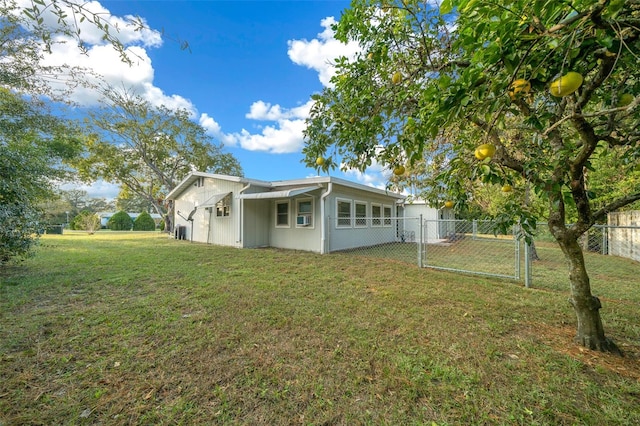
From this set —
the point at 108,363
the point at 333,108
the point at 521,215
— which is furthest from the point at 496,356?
the point at 108,363

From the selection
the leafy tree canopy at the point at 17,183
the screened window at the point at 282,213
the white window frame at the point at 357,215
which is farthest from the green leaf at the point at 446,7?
the white window frame at the point at 357,215

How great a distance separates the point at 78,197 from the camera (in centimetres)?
4131

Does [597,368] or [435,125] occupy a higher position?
[435,125]

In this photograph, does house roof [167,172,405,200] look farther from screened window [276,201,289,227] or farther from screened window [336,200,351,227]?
screened window [336,200,351,227]

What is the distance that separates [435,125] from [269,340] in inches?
99.6

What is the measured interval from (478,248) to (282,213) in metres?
8.68

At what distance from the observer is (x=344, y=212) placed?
402 inches

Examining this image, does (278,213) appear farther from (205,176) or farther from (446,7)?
(446,7)

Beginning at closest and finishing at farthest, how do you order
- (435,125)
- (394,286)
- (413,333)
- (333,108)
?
(435,125), (333,108), (413,333), (394,286)

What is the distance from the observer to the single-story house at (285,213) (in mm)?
9148

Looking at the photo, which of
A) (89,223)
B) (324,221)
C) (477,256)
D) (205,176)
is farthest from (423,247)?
(89,223)

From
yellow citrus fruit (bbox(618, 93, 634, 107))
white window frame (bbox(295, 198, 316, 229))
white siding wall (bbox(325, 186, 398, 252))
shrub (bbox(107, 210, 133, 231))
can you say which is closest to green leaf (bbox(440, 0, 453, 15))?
yellow citrus fruit (bbox(618, 93, 634, 107))

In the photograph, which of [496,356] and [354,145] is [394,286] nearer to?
[496,356]

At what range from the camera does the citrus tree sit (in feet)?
3.89
